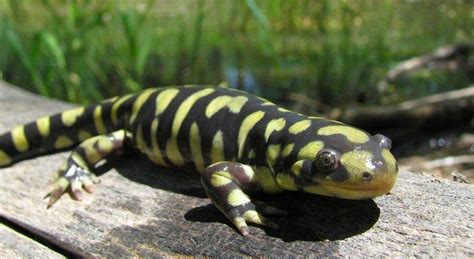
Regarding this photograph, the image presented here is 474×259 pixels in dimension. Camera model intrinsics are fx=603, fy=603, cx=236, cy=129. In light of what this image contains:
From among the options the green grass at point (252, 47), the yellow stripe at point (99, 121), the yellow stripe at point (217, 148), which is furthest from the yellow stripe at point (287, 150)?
the green grass at point (252, 47)

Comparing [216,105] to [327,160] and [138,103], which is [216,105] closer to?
[138,103]

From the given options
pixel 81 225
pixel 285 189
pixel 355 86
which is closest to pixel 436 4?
pixel 355 86

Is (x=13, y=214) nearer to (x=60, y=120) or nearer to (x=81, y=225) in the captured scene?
(x=81, y=225)

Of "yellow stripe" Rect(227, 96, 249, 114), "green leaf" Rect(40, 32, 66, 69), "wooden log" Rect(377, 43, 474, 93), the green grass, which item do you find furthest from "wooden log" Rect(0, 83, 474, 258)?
"wooden log" Rect(377, 43, 474, 93)

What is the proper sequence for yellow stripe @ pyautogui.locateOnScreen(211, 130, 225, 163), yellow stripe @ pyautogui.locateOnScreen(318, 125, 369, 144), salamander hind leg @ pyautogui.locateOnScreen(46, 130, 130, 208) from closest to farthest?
yellow stripe @ pyautogui.locateOnScreen(318, 125, 369, 144) < yellow stripe @ pyautogui.locateOnScreen(211, 130, 225, 163) < salamander hind leg @ pyautogui.locateOnScreen(46, 130, 130, 208)

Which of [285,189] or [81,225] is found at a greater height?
[285,189]

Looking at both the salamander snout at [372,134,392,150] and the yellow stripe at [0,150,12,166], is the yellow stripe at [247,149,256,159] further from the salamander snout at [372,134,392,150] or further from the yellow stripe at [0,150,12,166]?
the yellow stripe at [0,150,12,166]
